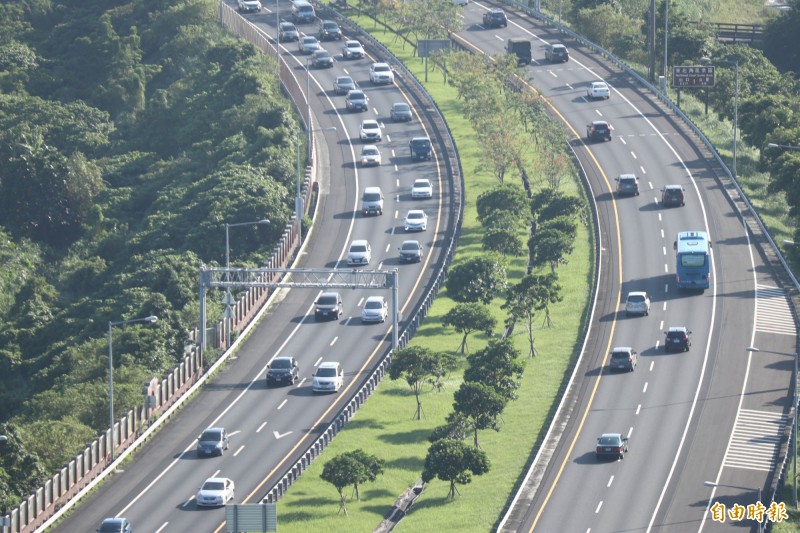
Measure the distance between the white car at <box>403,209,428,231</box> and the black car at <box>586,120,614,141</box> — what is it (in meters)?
26.2

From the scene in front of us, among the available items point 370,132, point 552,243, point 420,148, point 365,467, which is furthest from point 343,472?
point 370,132

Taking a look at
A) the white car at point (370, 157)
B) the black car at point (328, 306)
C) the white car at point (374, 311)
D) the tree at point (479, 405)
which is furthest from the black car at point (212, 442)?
the white car at point (370, 157)

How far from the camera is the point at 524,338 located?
134375 mm

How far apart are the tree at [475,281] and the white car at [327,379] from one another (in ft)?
56.2

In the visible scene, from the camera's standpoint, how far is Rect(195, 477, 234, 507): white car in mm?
103875

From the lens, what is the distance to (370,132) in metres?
182

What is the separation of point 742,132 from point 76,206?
68819 millimetres

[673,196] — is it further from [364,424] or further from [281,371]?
[364,424]

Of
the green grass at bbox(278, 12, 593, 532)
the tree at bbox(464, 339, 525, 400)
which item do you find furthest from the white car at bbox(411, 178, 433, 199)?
the tree at bbox(464, 339, 525, 400)

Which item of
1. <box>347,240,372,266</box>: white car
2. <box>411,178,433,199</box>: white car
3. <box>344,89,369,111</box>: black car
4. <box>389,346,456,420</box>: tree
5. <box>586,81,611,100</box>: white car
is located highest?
<box>586,81,611,100</box>: white car

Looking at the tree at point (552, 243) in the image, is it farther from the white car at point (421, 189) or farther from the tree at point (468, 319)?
the white car at point (421, 189)

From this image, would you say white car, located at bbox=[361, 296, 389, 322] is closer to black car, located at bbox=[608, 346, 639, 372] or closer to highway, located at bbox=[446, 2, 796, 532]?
highway, located at bbox=[446, 2, 796, 532]

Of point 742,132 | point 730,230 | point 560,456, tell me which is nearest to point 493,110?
point 742,132

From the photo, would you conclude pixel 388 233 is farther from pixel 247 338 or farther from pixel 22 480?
pixel 22 480
